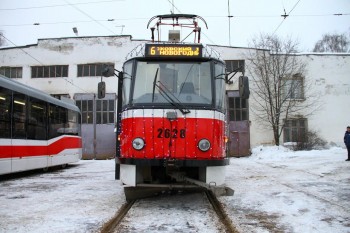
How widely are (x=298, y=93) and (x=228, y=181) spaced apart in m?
20.7

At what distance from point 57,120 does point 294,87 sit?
20563mm

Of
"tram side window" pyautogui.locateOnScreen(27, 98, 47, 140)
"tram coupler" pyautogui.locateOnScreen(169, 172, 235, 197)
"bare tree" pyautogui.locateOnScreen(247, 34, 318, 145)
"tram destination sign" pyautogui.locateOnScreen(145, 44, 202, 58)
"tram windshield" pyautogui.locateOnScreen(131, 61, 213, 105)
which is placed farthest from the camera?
"bare tree" pyautogui.locateOnScreen(247, 34, 318, 145)

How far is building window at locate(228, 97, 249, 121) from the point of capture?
29.7 meters

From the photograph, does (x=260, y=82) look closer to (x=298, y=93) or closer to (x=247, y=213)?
(x=298, y=93)

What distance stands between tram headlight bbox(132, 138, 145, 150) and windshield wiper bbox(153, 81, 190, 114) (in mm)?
973

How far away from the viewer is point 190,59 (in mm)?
7680

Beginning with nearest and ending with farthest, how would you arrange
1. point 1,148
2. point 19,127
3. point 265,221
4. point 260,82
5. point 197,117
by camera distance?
1. point 265,221
2. point 197,117
3. point 1,148
4. point 19,127
5. point 260,82

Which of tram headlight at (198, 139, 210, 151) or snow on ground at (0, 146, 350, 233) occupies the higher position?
tram headlight at (198, 139, 210, 151)

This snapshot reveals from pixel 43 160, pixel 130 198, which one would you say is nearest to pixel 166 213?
pixel 130 198

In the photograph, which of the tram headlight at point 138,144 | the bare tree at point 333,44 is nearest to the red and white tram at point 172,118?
the tram headlight at point 138,144

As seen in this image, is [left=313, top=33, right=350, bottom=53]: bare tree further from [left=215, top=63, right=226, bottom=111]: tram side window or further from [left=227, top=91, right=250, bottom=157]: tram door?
[left=215, top=63, right=226, bottom=111]: tram side window

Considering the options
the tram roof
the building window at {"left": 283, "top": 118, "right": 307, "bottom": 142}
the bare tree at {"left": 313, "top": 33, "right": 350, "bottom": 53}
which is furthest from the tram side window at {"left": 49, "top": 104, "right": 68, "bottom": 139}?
the bare tree at {"left": 313, "top": 33, "right": 350, "bottom": 53}

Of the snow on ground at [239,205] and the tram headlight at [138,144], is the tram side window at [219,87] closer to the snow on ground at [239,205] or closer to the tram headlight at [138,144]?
the tram headlight at [138,144]

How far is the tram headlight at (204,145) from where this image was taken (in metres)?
7.18
